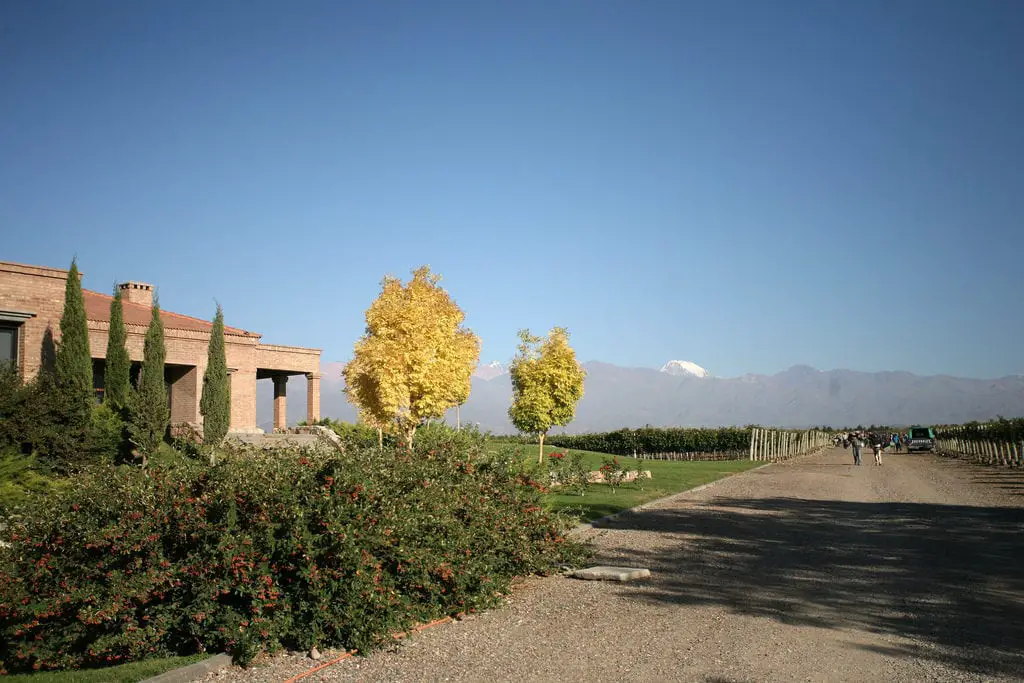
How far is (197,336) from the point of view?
3356 centimetres

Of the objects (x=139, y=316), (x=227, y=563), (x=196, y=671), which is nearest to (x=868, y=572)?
(x=227, y=563)

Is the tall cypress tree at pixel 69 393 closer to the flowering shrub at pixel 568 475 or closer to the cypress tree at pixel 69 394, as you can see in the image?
the cypress tree at pixel 69 394

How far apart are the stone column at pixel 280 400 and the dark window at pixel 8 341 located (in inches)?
585

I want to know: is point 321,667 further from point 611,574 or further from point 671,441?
point 671,441

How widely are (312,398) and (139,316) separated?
9.99 meters

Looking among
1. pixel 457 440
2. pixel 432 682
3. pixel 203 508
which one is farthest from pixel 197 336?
pixel 432 682

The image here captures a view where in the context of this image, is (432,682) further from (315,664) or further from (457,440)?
(457,440)

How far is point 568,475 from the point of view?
2177 centimetres

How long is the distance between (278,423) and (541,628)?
3451 cm

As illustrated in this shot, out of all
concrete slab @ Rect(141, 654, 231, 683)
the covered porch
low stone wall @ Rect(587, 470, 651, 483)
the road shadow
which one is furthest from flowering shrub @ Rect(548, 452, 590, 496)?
the covered porch

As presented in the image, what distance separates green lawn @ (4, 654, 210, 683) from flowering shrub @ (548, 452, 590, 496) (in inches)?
553

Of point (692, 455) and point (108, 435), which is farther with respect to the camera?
point (692, 455)

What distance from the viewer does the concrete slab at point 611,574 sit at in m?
9.88

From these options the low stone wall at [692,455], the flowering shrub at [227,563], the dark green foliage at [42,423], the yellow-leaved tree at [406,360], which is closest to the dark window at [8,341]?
the dark green foliage at [42,423]
